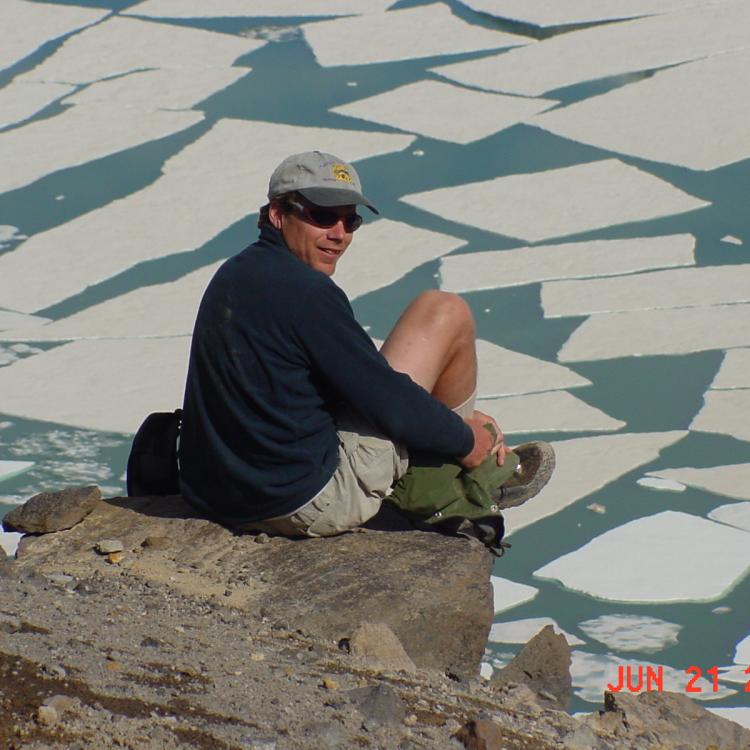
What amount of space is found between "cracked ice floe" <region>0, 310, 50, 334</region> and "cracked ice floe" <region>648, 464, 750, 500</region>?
2.00 m

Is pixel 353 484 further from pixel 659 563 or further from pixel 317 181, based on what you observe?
pixel 659 563

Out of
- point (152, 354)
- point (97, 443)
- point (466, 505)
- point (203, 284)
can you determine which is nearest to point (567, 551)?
point (466, 505)

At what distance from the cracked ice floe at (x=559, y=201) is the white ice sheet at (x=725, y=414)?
1256mm

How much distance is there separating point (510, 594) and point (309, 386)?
939mm

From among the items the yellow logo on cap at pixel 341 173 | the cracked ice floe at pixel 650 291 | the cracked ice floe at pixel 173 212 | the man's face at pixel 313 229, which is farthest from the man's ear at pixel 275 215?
the cracked ice floe at pixel 173 212

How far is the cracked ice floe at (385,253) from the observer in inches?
189

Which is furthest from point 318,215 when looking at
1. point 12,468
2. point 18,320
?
point 18,320

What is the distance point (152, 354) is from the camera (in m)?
4.39

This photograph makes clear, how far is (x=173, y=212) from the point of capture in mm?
5387

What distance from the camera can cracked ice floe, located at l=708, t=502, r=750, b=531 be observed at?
11.3ft

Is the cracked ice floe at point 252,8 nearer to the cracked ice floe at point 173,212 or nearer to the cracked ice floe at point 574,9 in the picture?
the cracked ice floe at point 574,9

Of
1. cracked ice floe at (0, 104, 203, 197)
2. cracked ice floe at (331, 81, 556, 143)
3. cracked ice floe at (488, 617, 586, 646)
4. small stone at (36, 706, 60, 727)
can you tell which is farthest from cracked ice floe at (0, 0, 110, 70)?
small stone at (36, 706, 60, 727)

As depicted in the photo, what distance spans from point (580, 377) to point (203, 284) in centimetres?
131

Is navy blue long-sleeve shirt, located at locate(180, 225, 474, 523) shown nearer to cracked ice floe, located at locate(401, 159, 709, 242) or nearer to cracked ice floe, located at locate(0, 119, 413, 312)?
cracked ice floe, located at locate(0, 119, 413, 312)
